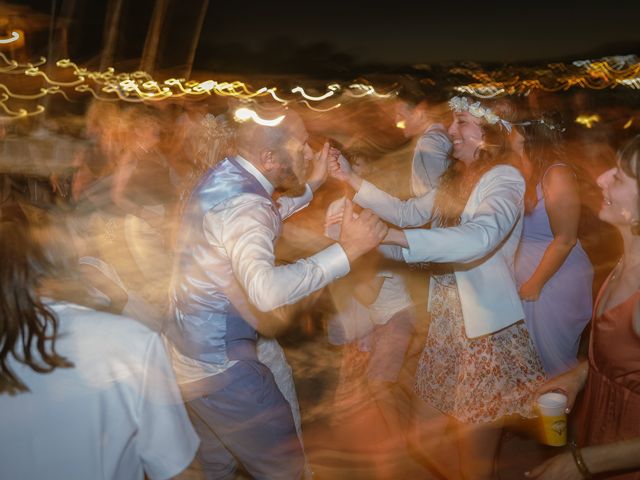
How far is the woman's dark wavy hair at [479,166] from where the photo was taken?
9.55 ft

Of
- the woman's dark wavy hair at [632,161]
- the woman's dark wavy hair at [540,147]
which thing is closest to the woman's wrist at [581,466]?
the woman's dark wavy hair at [632,161]

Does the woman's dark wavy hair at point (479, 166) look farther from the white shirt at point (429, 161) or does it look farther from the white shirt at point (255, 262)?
the white shirt at point (255, 262)

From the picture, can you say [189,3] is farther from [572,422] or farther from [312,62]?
[572,422]

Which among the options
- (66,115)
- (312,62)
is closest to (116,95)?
(66,115)

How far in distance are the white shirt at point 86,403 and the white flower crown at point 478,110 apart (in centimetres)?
209

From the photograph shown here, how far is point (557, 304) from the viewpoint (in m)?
3.38

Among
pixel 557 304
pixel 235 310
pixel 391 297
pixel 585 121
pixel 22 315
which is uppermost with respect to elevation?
pixel 585 121

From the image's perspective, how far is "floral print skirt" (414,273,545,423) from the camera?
266cm

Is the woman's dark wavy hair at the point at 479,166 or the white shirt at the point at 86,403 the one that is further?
the woman's dark wavy hair at the point at 479,166

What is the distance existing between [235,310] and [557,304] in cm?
187

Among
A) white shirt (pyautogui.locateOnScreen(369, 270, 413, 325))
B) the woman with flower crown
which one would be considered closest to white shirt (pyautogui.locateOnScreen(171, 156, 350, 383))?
the woman with flower crown

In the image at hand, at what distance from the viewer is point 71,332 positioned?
142 cm

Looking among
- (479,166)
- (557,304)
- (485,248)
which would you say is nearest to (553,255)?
(557,304)

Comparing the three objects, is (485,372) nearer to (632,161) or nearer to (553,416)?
(553,416)
